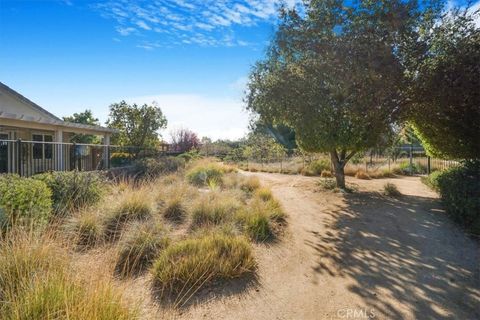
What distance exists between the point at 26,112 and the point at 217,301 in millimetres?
15283

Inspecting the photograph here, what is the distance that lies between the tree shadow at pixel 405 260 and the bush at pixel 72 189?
5170mm

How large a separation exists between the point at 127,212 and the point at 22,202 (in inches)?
67.0

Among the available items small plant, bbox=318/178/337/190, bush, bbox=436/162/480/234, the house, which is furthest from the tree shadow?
the house

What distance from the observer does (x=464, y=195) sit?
19.6 feet

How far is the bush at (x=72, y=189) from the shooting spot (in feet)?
19.8

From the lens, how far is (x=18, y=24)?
674 centimetres

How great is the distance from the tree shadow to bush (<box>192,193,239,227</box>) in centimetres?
186

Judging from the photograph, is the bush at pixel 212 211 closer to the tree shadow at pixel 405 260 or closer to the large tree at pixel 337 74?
the tree shadow at pixel 405 260

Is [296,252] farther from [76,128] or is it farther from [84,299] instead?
[76,128]

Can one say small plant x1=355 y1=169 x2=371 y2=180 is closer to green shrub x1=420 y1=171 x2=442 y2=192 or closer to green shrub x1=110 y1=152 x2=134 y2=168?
green shrub x1=420 y1=171 x2=442 y2=192

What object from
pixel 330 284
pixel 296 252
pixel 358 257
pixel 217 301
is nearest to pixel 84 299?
pixel 217 301

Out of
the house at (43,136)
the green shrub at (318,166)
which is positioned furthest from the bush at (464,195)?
the house at (43,136)

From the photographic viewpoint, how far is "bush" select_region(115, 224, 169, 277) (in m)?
3.88

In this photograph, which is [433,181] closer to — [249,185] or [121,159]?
[249,185]
